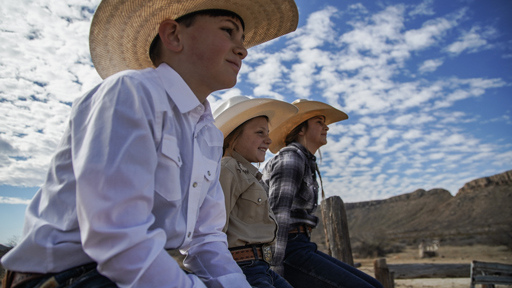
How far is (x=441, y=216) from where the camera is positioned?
3672cm

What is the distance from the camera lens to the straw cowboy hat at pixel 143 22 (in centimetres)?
196

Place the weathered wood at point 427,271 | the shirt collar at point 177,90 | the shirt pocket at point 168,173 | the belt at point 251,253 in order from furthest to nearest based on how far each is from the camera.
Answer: the weathered wood at point 427,271, the belt at point 251,253, the shirt collar at point 177,90, the shirt pocket at point 168,173

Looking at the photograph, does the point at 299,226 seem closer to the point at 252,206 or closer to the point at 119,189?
the point at 252,206

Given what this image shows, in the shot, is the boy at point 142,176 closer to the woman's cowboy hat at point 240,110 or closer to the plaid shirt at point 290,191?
the woman's cowboy hat at point 240,110

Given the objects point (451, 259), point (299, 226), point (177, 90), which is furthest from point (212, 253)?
point (451, 259)

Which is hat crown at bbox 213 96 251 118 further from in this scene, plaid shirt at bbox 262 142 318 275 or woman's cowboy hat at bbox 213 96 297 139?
plaid shirt at bbox 262 142 318 275

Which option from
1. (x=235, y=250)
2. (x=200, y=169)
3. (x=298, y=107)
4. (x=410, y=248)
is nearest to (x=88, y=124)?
(x=200, y=169)

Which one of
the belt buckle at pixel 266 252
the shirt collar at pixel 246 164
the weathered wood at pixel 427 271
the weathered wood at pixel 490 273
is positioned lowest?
the weathered wood at pixel 427 271

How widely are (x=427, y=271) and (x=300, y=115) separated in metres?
8.49

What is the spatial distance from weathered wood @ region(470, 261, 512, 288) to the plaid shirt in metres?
6.55

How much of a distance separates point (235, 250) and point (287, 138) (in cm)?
207

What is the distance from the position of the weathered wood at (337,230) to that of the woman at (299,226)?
196 cm

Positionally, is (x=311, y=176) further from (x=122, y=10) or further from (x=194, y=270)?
(x=122, y=10)

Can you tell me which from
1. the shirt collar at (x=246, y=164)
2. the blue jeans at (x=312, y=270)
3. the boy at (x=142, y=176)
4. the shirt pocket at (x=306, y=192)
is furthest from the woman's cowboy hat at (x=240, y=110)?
the blue jeans at (x=312, y=270)
